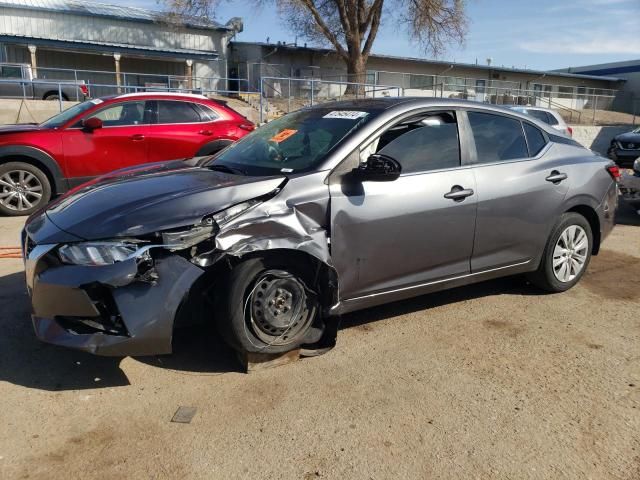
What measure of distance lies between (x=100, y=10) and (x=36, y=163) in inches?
1149

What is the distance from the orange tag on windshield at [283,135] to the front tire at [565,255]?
2.33 meters

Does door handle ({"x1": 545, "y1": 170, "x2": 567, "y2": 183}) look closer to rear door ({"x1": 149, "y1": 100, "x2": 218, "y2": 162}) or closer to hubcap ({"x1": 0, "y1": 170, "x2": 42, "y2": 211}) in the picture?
rear door ({"x1": 149, "y1": 100, "x2": 218, "y2": 162})

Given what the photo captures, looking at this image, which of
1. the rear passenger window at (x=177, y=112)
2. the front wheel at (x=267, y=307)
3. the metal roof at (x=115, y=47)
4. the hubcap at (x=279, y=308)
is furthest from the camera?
the metal roof at (x=115, y=47)

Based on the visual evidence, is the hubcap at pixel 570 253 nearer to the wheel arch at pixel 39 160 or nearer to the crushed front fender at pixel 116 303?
the crushed front fender at pixel 116 303

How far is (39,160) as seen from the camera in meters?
7.41

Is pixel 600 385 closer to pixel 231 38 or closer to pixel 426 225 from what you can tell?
pixel 426 225

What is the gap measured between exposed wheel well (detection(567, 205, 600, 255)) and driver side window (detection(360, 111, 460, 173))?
143cm

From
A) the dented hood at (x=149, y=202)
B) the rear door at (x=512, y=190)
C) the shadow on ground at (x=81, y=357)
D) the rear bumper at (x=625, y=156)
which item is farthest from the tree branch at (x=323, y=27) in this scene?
the dented hood at (x=149, y=202)

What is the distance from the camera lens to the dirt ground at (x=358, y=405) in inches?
98.7

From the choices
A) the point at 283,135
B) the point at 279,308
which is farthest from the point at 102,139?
the point at 279,308

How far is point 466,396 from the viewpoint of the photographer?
3.10 metres

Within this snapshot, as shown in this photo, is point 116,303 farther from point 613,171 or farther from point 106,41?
point 106,41

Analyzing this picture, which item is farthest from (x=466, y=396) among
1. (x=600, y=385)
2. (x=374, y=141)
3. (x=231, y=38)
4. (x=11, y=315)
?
(x=231, y=38)

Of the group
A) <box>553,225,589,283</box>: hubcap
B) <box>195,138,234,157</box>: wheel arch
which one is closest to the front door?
<box>553,225,589,283</box>: hubcap
